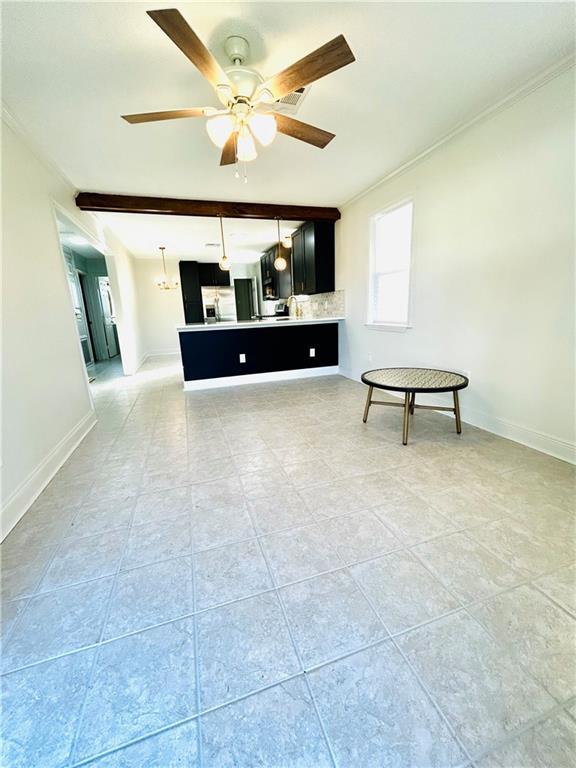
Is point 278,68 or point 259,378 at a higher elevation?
point 278,68

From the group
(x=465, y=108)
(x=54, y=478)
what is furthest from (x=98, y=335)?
(x=465, y=108)

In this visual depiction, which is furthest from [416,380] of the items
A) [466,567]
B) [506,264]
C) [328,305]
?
[328,305]

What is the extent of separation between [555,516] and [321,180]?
3644 mm

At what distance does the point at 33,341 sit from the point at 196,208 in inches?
103

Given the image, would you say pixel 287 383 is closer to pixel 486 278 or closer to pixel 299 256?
pixel 299 256

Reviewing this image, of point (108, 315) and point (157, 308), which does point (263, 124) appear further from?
point (108, 315)

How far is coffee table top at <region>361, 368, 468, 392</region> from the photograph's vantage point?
235cm

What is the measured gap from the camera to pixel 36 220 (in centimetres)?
243

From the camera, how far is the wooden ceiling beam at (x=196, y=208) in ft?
11.6

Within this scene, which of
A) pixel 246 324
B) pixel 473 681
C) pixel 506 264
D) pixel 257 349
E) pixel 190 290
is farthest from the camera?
pixel 190 290

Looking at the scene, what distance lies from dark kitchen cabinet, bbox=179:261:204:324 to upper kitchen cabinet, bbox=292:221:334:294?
3798 mm

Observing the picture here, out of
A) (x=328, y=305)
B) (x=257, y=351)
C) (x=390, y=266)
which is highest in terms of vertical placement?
(x=390, y=266)

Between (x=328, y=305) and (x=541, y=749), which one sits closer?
(x=541, y=749)

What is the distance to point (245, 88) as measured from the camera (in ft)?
5.41
